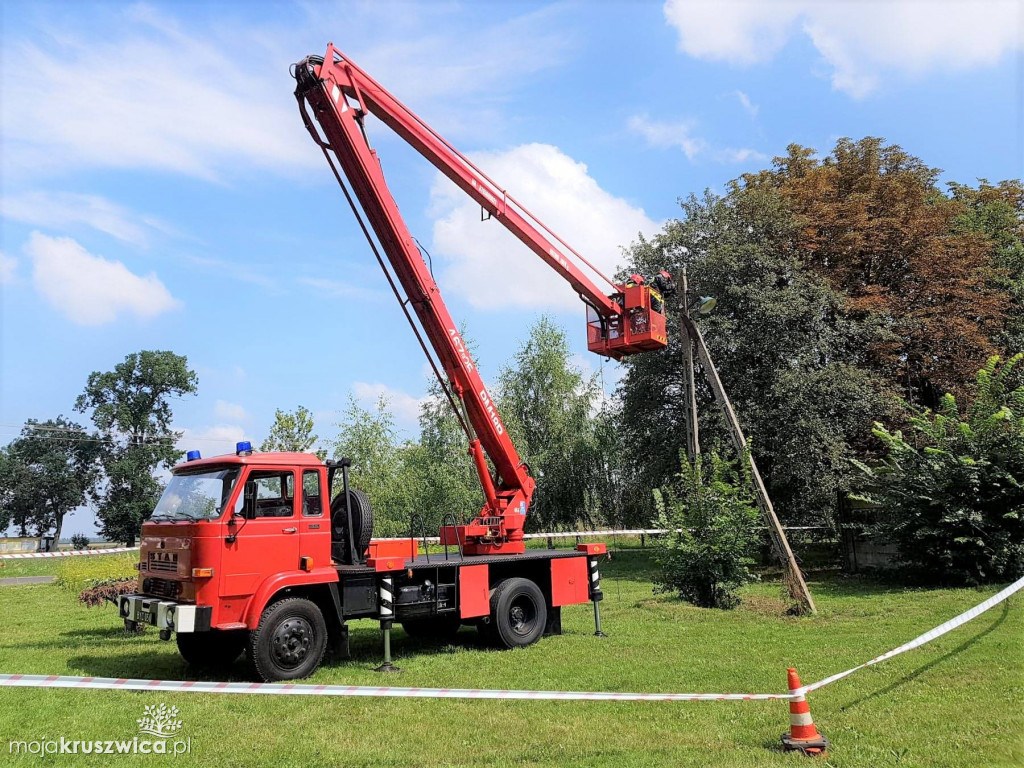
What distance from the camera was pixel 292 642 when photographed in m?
8.06

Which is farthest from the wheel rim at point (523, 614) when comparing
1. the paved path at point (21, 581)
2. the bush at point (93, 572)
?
the paved path at point (21, 581)

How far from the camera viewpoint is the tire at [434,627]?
11.3 m

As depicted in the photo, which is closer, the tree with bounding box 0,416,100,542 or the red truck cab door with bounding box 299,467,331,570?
the red truck cab door with bounding box 299,467,331,570

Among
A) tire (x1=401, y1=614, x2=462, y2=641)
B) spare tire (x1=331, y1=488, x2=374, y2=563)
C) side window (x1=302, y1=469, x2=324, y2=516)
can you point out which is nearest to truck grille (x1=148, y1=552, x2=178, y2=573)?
side window (x1=302, y1=469, x2=324, y2=516)

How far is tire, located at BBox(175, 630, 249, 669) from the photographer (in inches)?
347

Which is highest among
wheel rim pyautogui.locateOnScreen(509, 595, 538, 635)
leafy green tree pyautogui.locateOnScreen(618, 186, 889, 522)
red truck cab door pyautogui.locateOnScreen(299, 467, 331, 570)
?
leafy green tree pyautogui.locateOnScreen(618, 186, 889, 522)

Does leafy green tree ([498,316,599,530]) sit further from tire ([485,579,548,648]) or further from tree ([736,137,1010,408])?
tire ([485,579,548,648])

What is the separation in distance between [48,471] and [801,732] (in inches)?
2785

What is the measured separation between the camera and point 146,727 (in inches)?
251

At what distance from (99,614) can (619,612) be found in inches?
403

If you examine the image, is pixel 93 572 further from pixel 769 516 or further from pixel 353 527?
pixel 769 516

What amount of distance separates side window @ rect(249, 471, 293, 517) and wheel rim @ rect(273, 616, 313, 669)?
1.23 meters

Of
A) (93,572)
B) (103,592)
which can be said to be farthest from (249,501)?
(93,572)

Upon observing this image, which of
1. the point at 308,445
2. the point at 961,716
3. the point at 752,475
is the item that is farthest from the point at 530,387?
the point at 961,716
